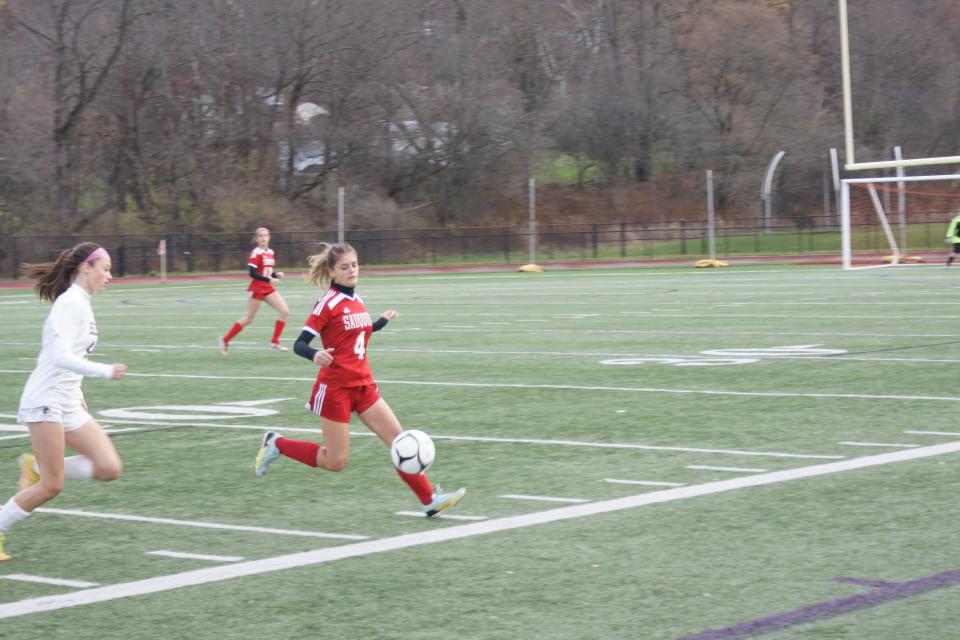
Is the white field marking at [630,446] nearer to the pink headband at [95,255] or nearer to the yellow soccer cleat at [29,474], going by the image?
the pink headband at [95,255]

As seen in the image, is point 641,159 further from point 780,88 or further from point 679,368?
point 679,368

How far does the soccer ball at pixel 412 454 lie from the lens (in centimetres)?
717

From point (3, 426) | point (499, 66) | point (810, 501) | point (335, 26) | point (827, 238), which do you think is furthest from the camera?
point (499, 66)

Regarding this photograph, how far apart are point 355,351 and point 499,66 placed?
62332mm

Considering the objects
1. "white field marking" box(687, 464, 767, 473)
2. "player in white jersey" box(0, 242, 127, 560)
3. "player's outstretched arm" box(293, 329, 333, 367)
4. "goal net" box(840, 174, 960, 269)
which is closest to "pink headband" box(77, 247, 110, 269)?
"player in white jersey" box(0, 242, 127, 560)

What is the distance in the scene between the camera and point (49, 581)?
243 inches

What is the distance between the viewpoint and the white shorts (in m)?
6.61

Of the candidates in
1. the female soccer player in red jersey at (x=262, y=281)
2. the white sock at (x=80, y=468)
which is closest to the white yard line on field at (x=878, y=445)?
the white sock at (x=80, y=468)

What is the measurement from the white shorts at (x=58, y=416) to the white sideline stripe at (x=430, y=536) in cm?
103

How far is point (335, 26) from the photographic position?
203 ft

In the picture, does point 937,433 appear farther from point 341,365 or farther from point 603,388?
point 341,365

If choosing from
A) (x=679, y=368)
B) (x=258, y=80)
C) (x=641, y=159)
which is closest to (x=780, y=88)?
(x=641, y=159)

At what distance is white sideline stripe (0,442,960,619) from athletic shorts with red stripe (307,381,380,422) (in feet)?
3.19

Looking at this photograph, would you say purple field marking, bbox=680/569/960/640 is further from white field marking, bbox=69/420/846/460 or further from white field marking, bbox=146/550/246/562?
white field marking, bbox=69/420/846/460
